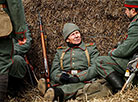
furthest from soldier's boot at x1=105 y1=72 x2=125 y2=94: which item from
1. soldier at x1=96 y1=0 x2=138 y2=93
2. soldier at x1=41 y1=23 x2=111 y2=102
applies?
soldier at x1=41 y1=23 x2=111 y2=102

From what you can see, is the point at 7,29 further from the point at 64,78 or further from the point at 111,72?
the point at 111,72

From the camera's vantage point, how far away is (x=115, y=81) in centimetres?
394

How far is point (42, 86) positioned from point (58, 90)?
38 centimetres

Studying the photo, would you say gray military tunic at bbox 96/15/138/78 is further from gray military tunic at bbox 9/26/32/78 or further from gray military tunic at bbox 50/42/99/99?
gray military tunic at bbox 9/26/32/78

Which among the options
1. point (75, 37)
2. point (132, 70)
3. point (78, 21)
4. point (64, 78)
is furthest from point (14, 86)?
point (132, 70)

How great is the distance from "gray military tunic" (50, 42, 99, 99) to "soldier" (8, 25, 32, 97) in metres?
0.67

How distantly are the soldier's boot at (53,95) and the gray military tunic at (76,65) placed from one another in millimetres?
194

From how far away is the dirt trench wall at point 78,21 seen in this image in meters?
4.82

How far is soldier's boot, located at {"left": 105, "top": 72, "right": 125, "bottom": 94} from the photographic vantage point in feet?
12.8

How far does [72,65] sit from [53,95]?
2.91 ft

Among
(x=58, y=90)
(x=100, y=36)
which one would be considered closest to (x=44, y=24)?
(x=100, y=36)

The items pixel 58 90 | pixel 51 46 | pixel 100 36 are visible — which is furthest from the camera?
pixel 51 46

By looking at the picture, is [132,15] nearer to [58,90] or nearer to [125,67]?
[125,67]

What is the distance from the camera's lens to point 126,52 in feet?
12.6
